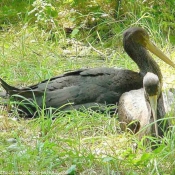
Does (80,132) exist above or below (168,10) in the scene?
below

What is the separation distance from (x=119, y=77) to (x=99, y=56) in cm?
135

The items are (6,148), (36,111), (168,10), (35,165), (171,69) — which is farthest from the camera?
(168,10)

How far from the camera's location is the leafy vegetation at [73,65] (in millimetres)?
3898

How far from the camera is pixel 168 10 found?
715cm

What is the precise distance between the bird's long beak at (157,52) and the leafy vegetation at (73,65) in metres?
0.12

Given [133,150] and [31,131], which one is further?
[31,131]

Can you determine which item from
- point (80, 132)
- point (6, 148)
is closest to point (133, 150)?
point (80, 132)

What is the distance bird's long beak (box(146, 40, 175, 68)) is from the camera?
586 cm

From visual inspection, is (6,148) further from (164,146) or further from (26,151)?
(164,146)

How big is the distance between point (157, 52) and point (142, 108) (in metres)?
1.21

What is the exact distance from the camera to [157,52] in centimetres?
586

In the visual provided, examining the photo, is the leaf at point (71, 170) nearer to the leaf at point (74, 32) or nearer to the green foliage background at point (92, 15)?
the green foliage background at point (92, 15)

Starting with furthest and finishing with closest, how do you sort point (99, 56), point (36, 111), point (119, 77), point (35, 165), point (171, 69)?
1. point (99, 56)
2. point (171, 69)
3. point (119, 77)
4. point (36, 111)
5. point (35, 165)

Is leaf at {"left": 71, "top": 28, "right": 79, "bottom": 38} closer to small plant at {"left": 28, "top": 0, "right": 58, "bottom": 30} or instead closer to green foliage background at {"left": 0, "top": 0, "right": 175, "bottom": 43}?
green foliage background at {"left": 0, "top": 0, "right": 175, "bottom": 43}
